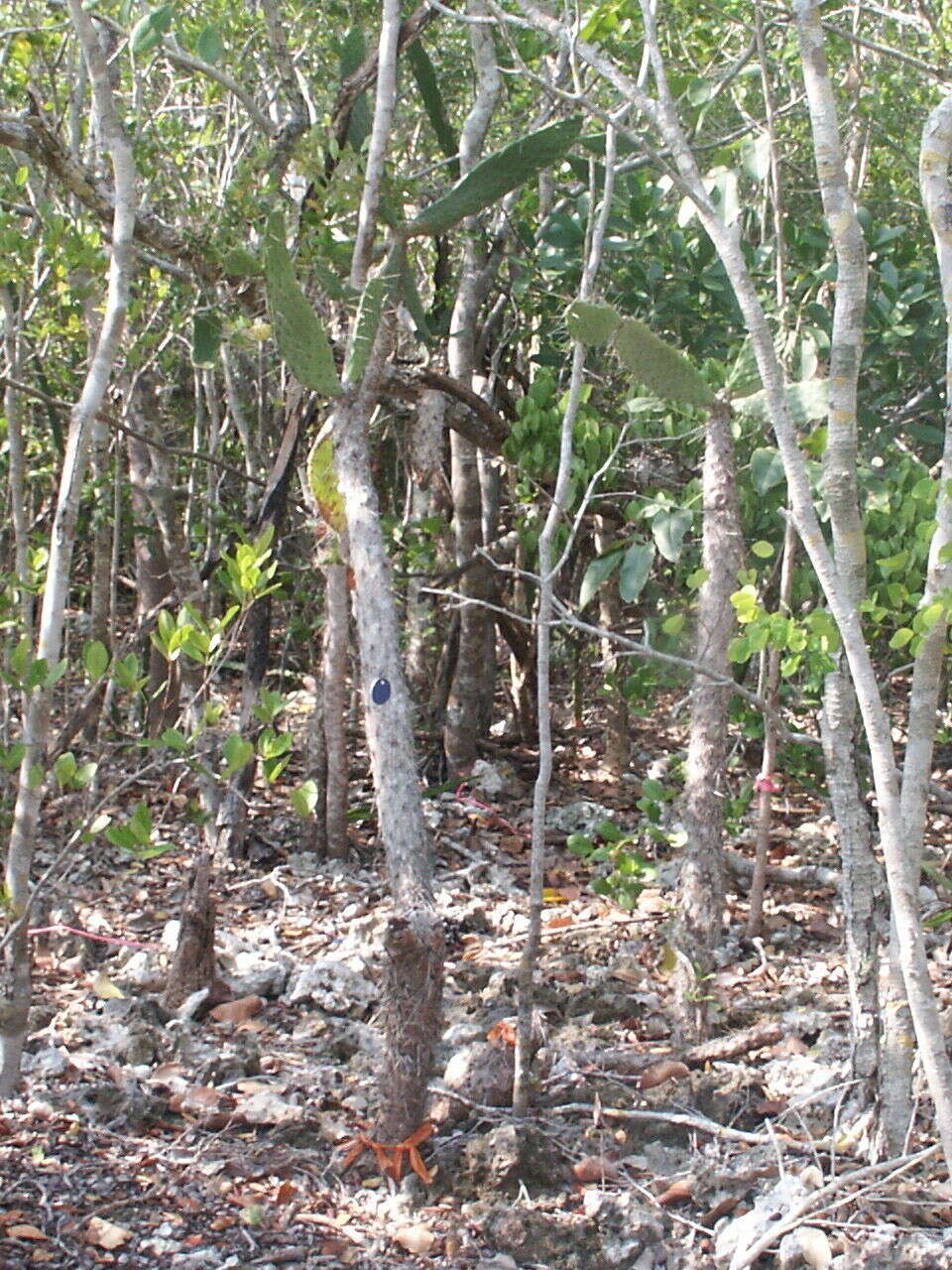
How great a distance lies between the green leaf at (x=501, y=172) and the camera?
10.3 ft

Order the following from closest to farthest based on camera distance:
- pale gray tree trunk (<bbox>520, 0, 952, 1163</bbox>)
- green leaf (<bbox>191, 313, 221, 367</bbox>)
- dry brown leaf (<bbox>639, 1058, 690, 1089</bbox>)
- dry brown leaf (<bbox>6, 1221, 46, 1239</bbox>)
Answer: pale gray tree trunk (<bbox>520, 0, 952, 1163</bbox>)
dry brown leaf (<bbox>6, 1221, 46, 1239</bbox>)
dry brown leaf (<bbox>639, 1058, 690, 1089</bbox>)
green leaf (<bbox>191, 313, 221, 367</bbox>)

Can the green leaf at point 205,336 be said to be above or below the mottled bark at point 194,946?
above

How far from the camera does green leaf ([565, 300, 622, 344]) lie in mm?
2832

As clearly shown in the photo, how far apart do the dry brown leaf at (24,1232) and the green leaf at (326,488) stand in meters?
1.74

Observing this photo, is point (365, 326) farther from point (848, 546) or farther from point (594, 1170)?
point (594, 1170)

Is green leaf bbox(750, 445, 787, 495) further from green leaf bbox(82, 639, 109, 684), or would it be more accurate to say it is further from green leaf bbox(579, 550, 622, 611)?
green leaf bbox(82, 639, 109, 684)

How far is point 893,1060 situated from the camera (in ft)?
8.51

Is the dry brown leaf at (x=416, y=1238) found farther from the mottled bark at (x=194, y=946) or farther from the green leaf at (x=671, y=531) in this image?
the green leaf at (x=671, y=531)

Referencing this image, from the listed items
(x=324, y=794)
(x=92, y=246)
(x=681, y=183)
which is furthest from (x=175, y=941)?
(x=681, y=183)

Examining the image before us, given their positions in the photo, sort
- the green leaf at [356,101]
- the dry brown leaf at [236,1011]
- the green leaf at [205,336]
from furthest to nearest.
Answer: the green leaf at [205,336], the green leaf at [356,101], the dry brown leaf at [236,1011]

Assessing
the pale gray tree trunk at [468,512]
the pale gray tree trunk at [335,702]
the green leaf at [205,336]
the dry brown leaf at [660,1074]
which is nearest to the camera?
the dry brown leaf at [660,1074]

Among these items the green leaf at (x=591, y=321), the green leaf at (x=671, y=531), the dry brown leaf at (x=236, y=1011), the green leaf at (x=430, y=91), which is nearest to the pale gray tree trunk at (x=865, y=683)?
the green leaf at (x=591, y=321)

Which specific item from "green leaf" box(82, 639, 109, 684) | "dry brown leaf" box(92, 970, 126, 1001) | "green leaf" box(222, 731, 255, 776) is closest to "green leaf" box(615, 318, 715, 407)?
"green leaf" box(222, 731, 255, 776)

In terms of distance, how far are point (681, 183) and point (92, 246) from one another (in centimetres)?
175
